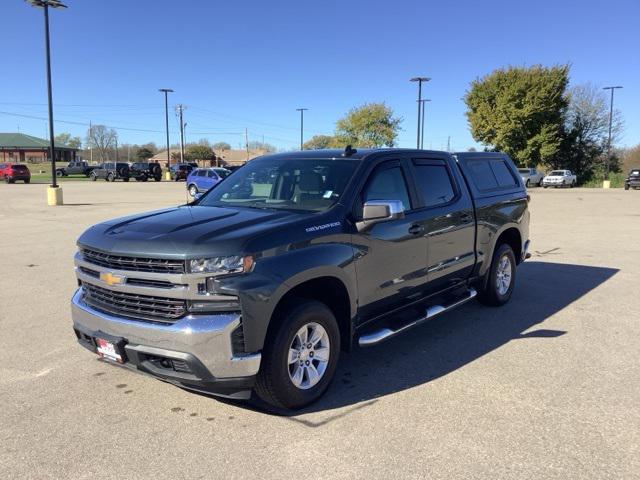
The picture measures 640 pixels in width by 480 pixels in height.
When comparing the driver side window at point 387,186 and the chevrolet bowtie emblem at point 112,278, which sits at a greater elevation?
the driver side window at point 387,186

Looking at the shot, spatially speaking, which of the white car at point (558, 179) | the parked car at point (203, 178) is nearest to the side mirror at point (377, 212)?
the parked car at point (203, 178)

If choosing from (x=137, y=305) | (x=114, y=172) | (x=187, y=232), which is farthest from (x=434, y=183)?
(x=114, y=172)

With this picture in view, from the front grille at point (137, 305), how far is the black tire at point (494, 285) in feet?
13.2

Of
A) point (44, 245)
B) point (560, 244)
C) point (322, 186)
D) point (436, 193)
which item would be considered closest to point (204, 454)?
point (322, 186)

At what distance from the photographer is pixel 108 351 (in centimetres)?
354

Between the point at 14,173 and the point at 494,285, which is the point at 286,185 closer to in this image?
the point at 494,285

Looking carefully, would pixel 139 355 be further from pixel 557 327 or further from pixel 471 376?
pixel 557 327

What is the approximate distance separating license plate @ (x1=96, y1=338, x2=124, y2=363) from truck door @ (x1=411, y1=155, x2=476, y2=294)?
9.19 feet

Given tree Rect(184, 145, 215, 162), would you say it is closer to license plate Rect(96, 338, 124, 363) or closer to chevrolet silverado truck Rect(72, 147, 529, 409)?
chevrolet silverado truck Rect(72, 147, 529, 409)

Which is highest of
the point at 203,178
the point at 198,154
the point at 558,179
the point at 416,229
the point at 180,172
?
the point at 198,154

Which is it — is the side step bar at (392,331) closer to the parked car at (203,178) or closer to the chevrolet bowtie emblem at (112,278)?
the chevrolet bowtie emblem at (112,278)

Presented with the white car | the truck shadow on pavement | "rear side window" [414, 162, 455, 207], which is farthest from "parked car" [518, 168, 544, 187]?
"rear side window" [414, 162, 455, 207]

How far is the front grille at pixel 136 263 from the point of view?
3.26m

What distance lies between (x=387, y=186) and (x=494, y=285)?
2.46m
